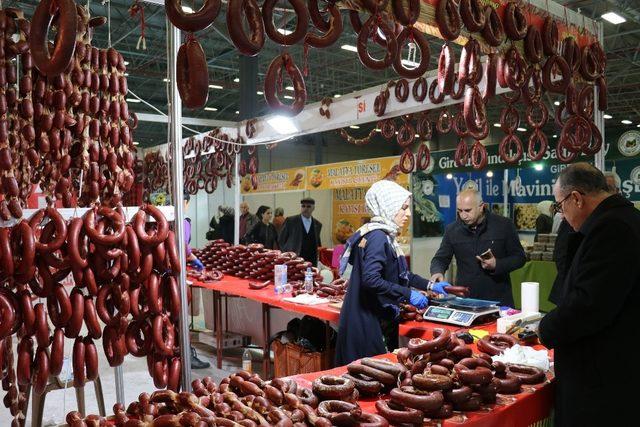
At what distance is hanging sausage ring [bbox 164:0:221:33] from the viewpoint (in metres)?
2.21

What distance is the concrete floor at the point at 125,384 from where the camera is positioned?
5.52m

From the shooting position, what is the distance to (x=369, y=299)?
14.3ft

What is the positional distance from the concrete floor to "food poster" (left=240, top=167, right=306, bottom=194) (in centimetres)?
401

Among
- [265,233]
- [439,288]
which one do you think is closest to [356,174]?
[265,233]

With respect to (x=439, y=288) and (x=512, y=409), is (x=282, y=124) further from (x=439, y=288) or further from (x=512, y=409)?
(x=512, y=409)

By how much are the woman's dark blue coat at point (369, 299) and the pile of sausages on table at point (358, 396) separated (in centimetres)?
136

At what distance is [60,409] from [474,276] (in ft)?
13.9

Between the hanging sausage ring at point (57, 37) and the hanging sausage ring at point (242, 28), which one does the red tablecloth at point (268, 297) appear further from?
the hanging sausage ring at point (57, 37)

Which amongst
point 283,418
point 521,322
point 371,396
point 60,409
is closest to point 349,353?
point 521,322

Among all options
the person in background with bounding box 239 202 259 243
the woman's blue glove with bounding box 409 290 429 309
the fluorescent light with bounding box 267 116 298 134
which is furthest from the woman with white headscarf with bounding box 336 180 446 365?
the person in background with bounding box 239 202 259 243

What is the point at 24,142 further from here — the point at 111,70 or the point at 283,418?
the point at 283,418

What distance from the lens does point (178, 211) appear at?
2902 mm

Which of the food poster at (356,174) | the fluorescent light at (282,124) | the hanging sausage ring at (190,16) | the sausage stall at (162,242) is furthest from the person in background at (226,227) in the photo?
the hanging sausage ring at (190,16)

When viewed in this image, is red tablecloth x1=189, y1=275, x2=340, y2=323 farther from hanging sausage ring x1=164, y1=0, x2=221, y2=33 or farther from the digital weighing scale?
hanging sausage ring x1=164, y1=0, x2=221, y2=33
